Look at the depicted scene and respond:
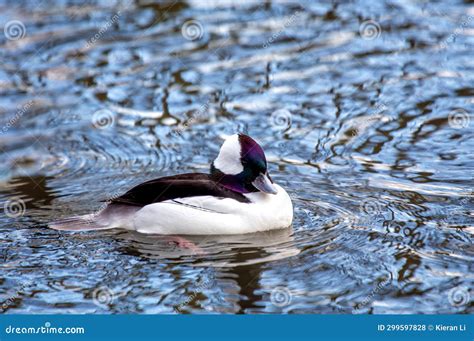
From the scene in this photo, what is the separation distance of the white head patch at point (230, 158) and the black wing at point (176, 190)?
174 millimetres

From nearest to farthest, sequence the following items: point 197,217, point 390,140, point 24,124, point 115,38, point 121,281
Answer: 1. point 121,281
2. point 197,217
3. point 390,140
4. point 24,124
5. point 115,38

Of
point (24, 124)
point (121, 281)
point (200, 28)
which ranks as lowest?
point (121, 281)

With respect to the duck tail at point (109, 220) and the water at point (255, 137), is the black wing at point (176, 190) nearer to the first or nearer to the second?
the duck tail at point (109, 220)

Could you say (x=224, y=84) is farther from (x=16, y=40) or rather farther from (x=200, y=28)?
(x=16, y=40)

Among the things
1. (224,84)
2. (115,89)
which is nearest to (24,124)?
(115,89)

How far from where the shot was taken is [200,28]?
53.8 feet

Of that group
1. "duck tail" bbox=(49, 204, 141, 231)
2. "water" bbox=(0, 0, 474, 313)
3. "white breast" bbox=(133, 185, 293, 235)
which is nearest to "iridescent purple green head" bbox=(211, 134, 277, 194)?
"white breast" bbox=(133, 185, 293, 235)

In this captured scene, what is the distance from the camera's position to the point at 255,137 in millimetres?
12703

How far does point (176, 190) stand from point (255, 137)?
2.83m

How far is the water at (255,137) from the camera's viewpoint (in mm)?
8891

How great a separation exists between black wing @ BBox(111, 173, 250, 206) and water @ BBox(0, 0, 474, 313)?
364 millimetres

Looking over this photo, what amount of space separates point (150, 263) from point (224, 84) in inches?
211

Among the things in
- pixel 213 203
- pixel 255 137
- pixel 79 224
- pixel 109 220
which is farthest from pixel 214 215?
pixel 255 137

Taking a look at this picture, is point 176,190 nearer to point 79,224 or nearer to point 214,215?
point 214,215
